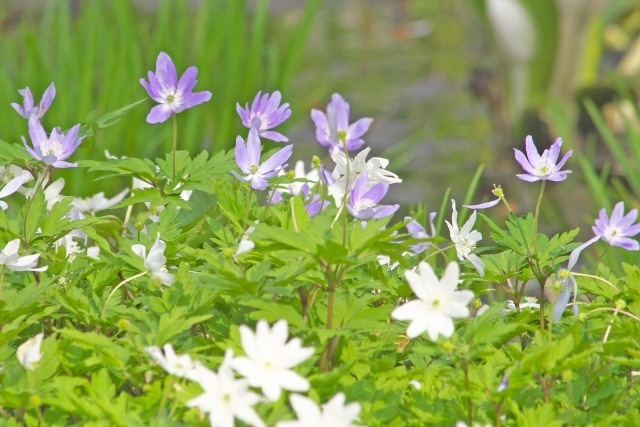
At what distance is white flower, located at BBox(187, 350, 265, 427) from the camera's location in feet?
3.31

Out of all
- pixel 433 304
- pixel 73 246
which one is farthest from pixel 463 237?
pixel 73 246

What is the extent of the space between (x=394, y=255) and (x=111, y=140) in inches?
91.8

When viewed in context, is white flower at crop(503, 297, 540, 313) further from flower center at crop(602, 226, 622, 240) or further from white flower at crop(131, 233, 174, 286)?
white flower at crop(131, 233, 174, 286)

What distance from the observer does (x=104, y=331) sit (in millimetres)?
1323

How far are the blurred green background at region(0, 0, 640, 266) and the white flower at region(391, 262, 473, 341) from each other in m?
1.00

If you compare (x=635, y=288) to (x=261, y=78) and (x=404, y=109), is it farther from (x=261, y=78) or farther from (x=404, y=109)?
(x=404, y=109)

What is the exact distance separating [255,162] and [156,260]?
21 cm

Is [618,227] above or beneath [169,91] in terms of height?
beneath

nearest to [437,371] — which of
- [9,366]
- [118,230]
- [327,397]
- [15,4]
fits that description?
[327,397]

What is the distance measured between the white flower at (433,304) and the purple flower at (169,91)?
1.68 ft

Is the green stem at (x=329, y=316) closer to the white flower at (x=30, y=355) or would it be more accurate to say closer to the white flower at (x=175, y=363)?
the white flower at (x=175, y=363)

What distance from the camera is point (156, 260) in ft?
4.43

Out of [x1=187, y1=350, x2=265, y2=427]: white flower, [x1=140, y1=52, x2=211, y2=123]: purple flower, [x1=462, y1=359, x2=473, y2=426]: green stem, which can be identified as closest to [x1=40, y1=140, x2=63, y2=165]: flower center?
[x1=140, y1=52, x2=211, y2=123]: purple flower

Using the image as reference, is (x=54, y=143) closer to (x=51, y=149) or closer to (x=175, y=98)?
(x=51, y=149)
